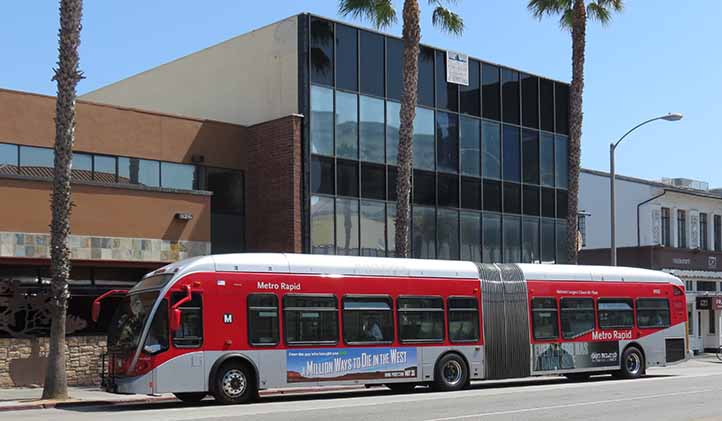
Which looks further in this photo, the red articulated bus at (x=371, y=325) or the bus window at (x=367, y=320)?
the bus window at (x=367, y=320)

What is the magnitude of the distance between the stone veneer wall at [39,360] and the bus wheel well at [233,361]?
644cm

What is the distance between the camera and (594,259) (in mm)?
50500

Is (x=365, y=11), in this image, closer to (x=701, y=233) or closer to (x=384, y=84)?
(x=384, y=84)

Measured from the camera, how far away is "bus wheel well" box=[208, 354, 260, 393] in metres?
18.8

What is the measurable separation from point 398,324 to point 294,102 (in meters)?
9.56

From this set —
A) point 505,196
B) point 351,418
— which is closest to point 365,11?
point 505,196

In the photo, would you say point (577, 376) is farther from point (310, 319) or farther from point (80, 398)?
point (80, 398)

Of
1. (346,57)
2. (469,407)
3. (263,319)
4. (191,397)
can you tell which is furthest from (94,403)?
(346,57)

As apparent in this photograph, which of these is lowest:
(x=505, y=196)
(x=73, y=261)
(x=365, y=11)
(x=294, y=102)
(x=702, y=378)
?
(x=702, y=378)

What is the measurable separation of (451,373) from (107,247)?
30.5 ft

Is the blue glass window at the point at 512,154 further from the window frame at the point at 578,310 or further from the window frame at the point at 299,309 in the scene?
the window frame at the point at 299,309

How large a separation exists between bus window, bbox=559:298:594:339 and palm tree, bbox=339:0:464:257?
4651mm

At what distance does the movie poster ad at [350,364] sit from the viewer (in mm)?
20031

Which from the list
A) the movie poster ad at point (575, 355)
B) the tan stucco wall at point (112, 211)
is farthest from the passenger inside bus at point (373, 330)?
the tan stucco wall at point (112, 211)
